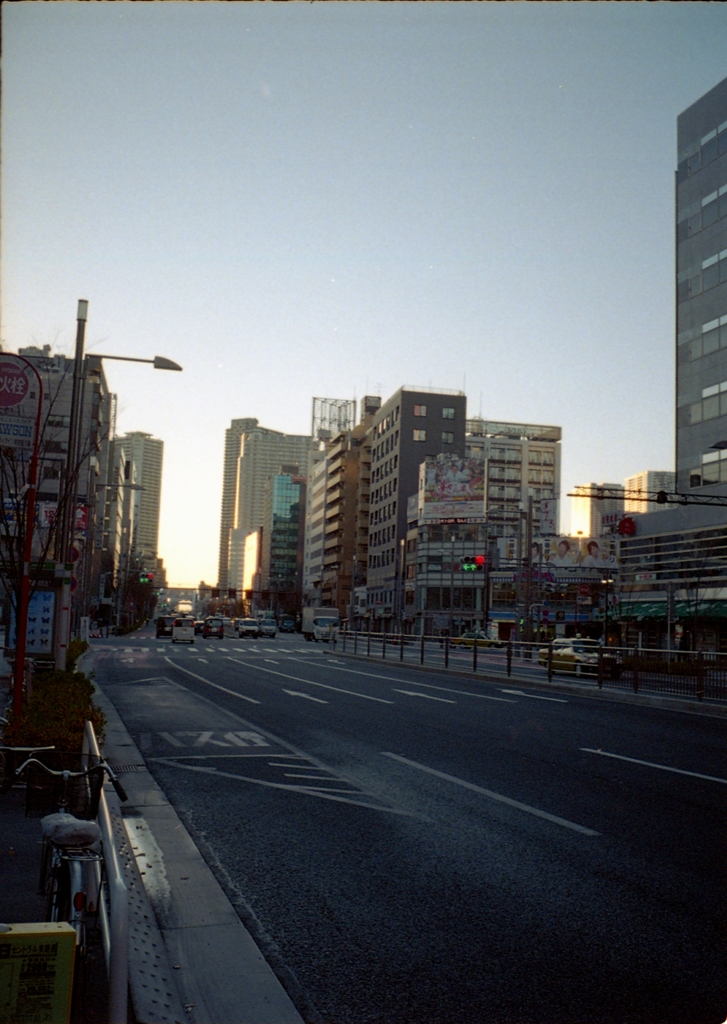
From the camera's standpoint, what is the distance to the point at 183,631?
200 ft

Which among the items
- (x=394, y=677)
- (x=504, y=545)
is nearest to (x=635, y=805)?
(x=394, y=677)

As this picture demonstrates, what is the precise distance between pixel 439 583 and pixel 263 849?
92201 mm

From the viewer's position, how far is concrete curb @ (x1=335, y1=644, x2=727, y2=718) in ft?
66.8

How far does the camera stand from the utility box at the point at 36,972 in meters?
2.88

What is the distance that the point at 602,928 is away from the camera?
17.0 ft

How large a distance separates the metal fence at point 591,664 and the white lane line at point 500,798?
11.6m

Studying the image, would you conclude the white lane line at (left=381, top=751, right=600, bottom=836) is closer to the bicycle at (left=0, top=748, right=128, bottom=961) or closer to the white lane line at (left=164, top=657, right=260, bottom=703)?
the bicycle at (left=0, top=748, right=128, bottom=961)

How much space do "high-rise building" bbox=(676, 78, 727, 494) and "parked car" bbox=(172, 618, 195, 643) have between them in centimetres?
3453

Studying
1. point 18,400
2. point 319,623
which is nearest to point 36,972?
point 18,400

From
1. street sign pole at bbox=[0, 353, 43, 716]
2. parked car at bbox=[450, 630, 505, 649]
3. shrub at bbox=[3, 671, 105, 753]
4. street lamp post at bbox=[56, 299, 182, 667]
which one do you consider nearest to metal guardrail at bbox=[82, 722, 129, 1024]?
shrub at bbox=[3, 671, 105, 753]

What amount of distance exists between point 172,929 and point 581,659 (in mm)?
23889

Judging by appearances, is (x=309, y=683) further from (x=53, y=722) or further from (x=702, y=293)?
(x=702, y=293)

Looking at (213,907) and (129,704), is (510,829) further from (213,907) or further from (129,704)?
(129,704)

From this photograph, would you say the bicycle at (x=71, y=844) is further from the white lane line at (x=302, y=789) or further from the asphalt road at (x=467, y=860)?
the white lane line at (x=302, y=789)
